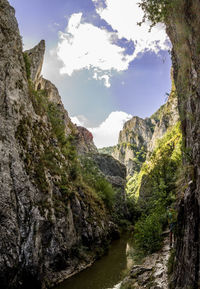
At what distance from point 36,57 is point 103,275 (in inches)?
1499

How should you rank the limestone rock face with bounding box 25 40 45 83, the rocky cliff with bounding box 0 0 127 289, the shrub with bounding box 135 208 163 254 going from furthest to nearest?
the limestone rock face with bounding box 25 40 45 83
the shrub with bounding box 135 208 163 254
the rocky cliff with bounding box 0 0 127 289

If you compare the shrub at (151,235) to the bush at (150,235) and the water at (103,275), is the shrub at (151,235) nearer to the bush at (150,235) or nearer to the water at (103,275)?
the bush at (150,235)

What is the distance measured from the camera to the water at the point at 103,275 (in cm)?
1340

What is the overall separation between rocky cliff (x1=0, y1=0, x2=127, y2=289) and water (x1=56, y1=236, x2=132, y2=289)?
2.89 ft

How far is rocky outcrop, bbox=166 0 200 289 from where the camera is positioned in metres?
6.07

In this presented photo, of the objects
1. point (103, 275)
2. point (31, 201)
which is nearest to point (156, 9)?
point (31, 201)

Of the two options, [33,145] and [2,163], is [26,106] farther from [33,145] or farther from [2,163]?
[2,163]

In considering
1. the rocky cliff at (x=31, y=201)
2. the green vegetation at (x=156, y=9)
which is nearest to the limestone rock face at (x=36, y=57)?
the rocky cliff at (x=31, y=201)

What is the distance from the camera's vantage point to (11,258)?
1051 centimetres

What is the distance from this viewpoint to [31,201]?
13266mm

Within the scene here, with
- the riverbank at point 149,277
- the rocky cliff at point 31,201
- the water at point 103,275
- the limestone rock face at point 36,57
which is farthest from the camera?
the limestone rock face at point 36,57

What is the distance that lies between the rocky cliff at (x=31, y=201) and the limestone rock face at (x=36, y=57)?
15727mm

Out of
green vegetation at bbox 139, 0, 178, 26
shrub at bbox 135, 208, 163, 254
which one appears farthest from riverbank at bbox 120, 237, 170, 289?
green vegetation at bbox 139, 0, 178, 26

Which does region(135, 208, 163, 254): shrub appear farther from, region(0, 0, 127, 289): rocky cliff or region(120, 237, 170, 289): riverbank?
region(0, 0, 127, 289): rocky cliff
